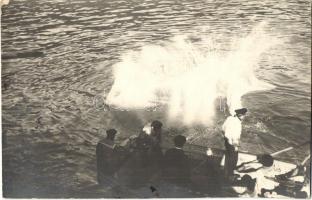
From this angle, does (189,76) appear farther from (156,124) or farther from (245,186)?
(245,186)

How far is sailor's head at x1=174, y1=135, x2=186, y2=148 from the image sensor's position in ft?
7.09

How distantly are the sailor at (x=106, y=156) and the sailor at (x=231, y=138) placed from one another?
57cm

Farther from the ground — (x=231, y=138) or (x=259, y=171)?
(x=231, y=138)

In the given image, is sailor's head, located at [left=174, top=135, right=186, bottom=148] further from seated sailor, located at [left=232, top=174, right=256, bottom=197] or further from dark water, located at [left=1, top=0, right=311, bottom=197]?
seated sailor, located at [left=232, top=174, right=256, bottom=197]

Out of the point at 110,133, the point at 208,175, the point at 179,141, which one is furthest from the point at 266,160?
the point at 110,133

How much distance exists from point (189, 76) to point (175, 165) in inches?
18.1

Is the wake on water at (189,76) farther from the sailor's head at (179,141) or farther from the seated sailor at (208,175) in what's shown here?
the seated sailor at (208,175)

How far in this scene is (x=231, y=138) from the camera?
7.10ft

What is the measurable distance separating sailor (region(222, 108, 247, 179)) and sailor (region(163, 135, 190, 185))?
203mm

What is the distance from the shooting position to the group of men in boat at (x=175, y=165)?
7.07ft

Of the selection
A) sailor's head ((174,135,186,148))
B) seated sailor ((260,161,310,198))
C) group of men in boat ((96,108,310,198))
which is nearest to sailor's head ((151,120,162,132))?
group of men in boat ((96,108,310,198))

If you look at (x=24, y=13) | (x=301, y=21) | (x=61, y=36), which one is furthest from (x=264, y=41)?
(x=24, y=13)

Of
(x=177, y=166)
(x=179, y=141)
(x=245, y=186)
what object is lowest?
(x=245, y=186)

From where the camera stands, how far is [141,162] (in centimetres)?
217
